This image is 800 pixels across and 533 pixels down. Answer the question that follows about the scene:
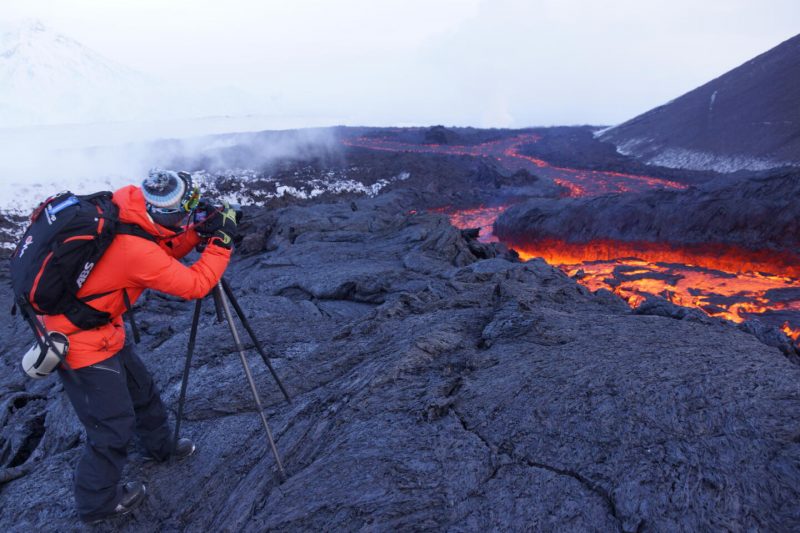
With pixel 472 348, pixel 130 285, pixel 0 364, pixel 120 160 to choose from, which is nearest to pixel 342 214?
pixel 0 364

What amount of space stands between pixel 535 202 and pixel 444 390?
2420 cm

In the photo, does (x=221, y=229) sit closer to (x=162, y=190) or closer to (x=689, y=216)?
(x=162, y=190)

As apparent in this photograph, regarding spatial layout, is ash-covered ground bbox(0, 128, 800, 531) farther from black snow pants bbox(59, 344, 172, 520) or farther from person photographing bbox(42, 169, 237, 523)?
person photographing bbox(42, 169, 237, 523)

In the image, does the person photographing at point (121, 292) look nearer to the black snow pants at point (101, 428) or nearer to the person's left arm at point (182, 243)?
the black snow pants at point (101, 428)

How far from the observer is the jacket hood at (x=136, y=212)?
3.83 m

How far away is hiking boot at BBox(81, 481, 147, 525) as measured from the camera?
14.0 ft

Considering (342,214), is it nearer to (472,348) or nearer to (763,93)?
(472,348)

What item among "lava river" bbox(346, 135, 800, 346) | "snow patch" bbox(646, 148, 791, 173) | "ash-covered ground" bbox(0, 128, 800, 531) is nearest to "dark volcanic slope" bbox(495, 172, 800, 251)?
"lava river" bbox(346, 135, 800, 346)

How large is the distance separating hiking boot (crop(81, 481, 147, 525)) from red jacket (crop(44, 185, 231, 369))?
1440mm

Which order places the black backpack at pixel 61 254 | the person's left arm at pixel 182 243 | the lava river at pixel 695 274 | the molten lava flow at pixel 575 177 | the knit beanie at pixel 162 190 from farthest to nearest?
1. the molten lava flow at pixel 575 177
2. the lava river at pixel 695 274
3. the person's left arm at pixel 182 243
4. the knit beanie at pixel 162 190
5. the black backpack at pixel 61 254

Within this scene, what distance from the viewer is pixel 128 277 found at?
3814 mm

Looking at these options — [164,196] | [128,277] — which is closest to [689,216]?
[164,196]

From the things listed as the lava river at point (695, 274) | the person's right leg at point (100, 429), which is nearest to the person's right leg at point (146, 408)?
the person's right leg at point (100, 429)

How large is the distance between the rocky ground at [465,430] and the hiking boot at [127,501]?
0.47 feet
